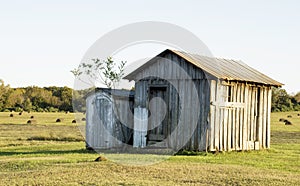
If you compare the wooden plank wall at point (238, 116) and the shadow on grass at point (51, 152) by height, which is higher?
the wooden plank wall at point (238, 116)

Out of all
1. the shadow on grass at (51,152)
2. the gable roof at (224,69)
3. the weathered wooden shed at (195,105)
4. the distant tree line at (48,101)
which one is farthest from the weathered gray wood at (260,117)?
the distant tree line at (48,101)

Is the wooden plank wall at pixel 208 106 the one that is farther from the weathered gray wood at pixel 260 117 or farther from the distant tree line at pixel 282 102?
the distant tree line at pixel 282 102

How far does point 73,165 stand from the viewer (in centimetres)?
2008

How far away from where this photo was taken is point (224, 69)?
28.1m

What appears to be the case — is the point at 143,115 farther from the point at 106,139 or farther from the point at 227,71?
the point at 227,71

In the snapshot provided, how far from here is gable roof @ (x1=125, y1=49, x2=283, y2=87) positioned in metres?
26.3

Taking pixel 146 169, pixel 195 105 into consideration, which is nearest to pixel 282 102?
pixel 195 105

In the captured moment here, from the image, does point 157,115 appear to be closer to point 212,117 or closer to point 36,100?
point 212,117

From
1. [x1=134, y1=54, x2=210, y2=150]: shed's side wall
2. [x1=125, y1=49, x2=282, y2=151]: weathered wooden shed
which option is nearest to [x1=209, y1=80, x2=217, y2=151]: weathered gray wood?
[x1=125, y1=49, x2=282, y2=151]: weathered wooden shed

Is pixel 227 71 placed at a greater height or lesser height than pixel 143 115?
greater

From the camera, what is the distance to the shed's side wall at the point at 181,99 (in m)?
26.0

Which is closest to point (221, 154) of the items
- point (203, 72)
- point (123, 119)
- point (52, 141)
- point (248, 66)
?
point (203, 72)

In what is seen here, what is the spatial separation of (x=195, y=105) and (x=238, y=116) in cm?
269

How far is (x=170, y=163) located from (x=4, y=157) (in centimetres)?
729
